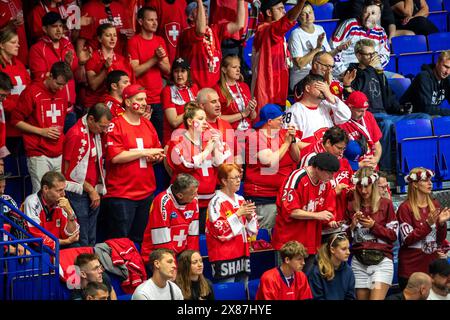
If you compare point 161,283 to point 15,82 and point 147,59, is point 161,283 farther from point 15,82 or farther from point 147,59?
point 147,59

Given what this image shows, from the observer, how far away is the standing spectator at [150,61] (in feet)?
39.8

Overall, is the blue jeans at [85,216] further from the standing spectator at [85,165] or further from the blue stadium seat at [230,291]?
the blue stadium seat at [230,291]

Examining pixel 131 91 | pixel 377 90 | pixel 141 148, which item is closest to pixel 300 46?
pixel 377 90

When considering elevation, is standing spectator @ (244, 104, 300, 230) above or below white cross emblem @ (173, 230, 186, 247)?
above

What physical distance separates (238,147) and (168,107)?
2.53 feet

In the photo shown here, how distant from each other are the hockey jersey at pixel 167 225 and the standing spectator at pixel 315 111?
1.72 m

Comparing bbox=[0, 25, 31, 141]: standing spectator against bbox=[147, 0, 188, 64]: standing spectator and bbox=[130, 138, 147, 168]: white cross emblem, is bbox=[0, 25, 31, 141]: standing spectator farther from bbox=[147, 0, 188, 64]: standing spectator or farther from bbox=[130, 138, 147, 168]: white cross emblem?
bbox=[147, 0, 188, 64]: standing spectator

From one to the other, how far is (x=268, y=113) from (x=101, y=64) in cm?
159

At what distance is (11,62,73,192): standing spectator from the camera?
11.1 metres

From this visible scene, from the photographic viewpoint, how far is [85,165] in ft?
35.4

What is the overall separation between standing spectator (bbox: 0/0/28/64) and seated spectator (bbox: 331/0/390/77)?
11.4 feet

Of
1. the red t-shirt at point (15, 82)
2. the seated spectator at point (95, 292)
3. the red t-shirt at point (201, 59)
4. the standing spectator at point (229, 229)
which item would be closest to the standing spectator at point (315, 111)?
the red t-shirt at point (201, 59)

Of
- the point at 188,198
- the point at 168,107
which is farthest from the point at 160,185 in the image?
the point at 188,198

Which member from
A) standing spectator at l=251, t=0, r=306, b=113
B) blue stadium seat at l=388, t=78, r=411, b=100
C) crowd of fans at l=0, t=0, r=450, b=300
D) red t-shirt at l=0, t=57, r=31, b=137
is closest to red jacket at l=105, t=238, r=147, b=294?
crowd of fans at l=0, t=0, r=450, b=300
